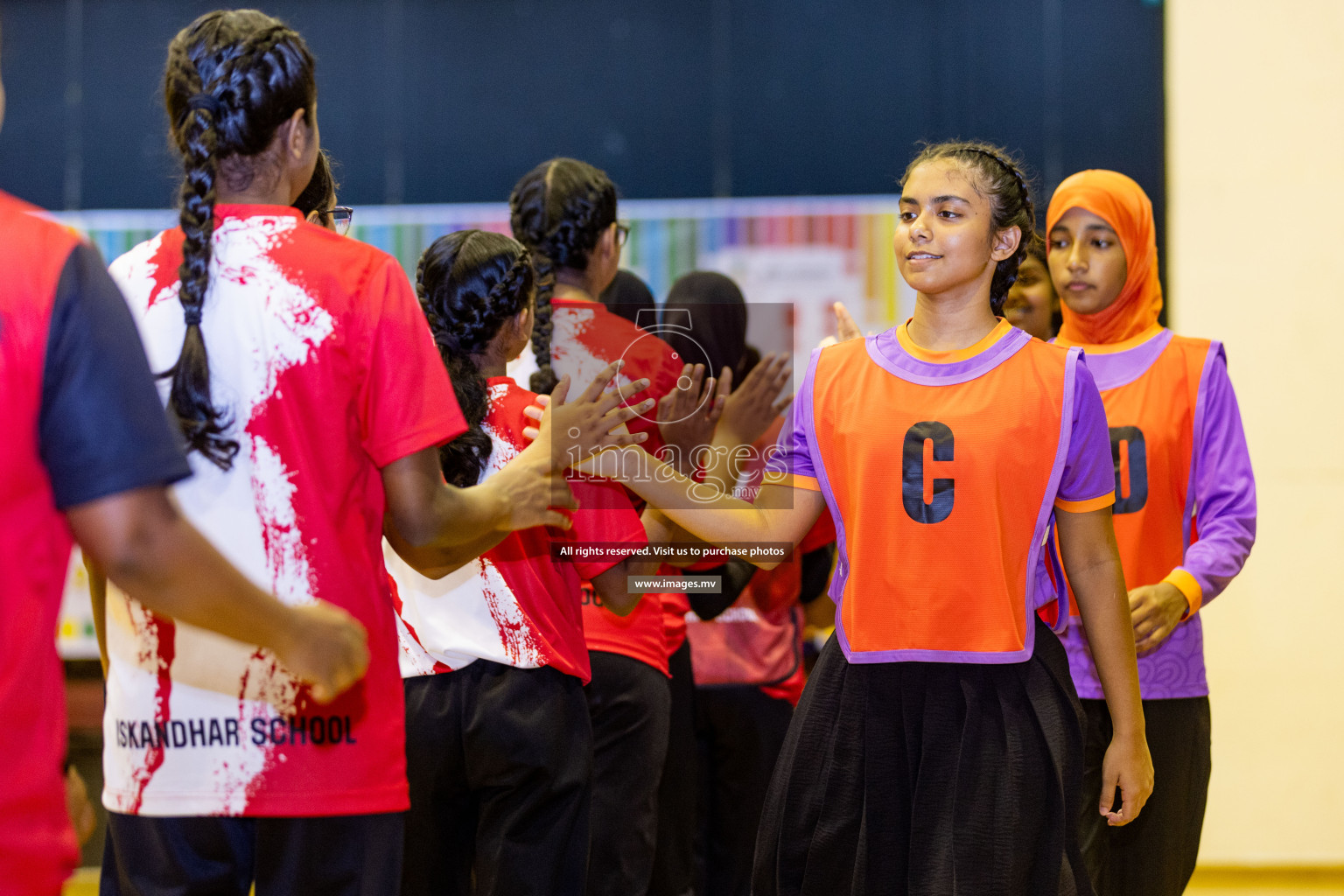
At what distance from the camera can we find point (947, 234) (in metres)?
1.66

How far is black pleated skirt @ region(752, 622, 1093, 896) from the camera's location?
4.86 ft

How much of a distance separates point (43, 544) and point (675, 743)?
1911 millimetres

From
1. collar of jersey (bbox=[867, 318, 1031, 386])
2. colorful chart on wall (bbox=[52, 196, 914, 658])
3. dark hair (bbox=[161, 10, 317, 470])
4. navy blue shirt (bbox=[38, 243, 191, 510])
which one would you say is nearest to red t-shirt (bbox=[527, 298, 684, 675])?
collar of jersey (bbox=[867, 318, 1031, 386])

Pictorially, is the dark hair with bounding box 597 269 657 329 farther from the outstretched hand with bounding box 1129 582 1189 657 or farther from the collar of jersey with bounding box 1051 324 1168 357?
the outstretched hand with bounding box 1129 582 1189 657

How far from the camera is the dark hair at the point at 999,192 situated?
168 centimetres

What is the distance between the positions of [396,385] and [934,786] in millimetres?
844

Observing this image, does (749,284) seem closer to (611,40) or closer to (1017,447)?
(611,40)

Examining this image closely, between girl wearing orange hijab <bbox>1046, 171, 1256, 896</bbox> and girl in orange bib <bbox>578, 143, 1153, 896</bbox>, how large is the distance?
45cm

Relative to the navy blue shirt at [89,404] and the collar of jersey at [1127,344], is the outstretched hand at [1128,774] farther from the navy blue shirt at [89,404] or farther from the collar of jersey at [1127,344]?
the navy blue shirt at [89,404]

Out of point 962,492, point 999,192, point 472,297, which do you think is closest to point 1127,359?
point 999,192

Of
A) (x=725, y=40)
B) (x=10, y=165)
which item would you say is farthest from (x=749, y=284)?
(x=10, y=165)

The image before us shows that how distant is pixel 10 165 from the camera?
13.6 feet

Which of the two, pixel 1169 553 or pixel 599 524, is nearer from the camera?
pixel 599 524

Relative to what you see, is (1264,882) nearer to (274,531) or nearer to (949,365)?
(949,365)
